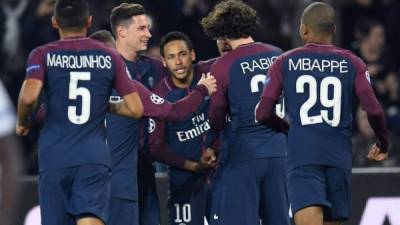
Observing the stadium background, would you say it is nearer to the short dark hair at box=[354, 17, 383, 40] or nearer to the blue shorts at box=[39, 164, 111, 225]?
the short dark hair at box=[354, 17, 383, 40]

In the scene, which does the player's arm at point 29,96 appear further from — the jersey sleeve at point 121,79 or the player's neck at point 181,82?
the player's neck at point 181,82

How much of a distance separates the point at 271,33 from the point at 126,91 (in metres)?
5.94

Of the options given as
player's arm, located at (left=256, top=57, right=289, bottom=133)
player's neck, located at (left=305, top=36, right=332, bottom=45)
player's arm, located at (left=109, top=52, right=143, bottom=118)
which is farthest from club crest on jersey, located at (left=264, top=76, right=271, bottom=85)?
player's arm, located at (left=109, top=52, right=143, bottom=118)

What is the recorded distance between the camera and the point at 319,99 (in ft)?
22.1

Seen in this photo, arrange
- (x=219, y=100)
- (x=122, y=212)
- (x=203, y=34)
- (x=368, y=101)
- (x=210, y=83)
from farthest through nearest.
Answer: (x=203, y=34) < (x=122, y=212) < (x=219, y=100) < (x=210, y=83) < (x=368, y=101)

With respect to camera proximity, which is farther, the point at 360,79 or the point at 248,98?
the point at 248,98

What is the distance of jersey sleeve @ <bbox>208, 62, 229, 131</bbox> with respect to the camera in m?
7.25

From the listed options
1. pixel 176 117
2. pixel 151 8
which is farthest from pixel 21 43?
pixel 176 117

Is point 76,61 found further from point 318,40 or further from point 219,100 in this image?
point 318,40

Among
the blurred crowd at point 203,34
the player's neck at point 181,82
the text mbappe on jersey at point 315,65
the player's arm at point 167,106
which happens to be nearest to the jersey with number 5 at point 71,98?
the player's arm at point 167,106

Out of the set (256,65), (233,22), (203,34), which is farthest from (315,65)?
(203,34)

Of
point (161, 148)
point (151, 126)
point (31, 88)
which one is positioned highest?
point (31, 88)

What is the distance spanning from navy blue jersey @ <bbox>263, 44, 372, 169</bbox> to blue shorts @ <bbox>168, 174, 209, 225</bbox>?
121cm

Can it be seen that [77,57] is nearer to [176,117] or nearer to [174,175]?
[176,117]
